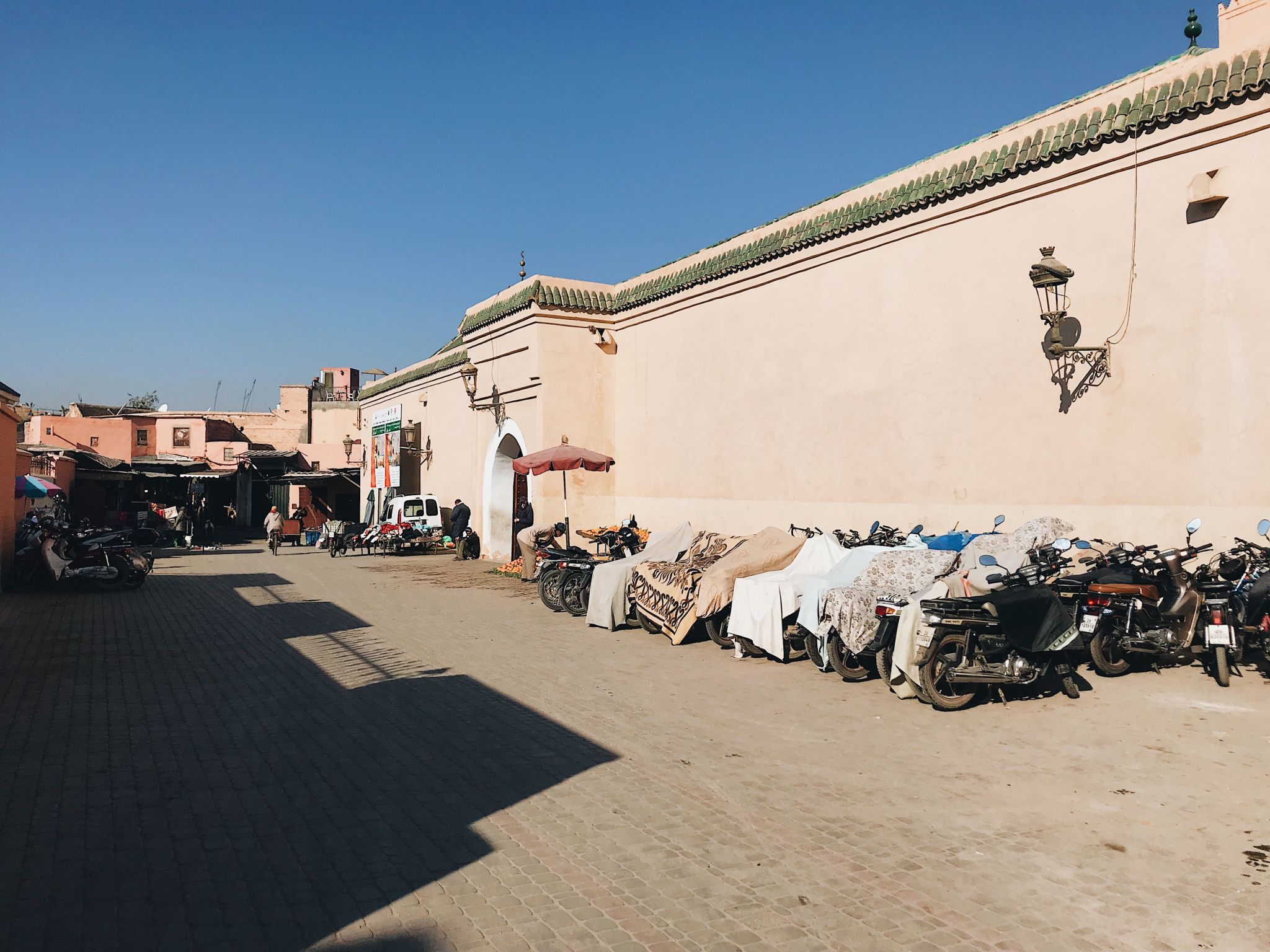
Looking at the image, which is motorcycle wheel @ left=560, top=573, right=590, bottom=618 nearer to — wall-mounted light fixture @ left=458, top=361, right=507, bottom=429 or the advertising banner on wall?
wall-mounted light fixture @ left=458, top=361, right=507, bottom=429

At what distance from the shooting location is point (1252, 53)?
856 centimetres

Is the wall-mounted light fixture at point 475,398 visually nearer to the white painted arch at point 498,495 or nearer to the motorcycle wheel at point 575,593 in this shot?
the white painted arch at point 498,495

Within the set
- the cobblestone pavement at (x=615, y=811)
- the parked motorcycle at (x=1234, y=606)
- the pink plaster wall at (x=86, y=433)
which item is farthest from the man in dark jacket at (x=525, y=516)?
the pink plaster wall at (x=86, y=433)

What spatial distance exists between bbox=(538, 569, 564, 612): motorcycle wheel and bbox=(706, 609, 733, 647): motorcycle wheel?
3.58 m

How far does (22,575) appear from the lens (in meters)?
16.8

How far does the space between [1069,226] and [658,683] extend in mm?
6766

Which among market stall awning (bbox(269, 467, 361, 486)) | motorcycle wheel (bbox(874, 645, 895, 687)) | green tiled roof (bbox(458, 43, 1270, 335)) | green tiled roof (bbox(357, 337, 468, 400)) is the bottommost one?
motorcycle wheel (bbox(874, 645, 895, 687))

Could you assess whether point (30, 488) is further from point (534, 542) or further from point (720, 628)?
point (720, 628)

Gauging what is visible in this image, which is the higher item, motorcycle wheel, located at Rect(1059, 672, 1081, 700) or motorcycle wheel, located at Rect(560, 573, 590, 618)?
motorcycle wheel, located at Rect(560, 573, 590, 618)

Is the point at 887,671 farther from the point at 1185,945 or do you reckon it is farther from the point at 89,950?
the point at 89,950

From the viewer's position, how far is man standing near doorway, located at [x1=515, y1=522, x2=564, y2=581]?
17016 millimetres

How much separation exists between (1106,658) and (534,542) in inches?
418

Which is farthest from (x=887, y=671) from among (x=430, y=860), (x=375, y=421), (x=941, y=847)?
(x=375, y=421)

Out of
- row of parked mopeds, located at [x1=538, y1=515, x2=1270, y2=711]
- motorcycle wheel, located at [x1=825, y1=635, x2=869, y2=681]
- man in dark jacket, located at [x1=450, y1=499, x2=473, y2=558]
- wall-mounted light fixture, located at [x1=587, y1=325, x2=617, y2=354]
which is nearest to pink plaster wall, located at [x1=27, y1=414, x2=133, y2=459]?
man in dark jacket, located at [x1=450, y1=499, x2=473, y2=558]
